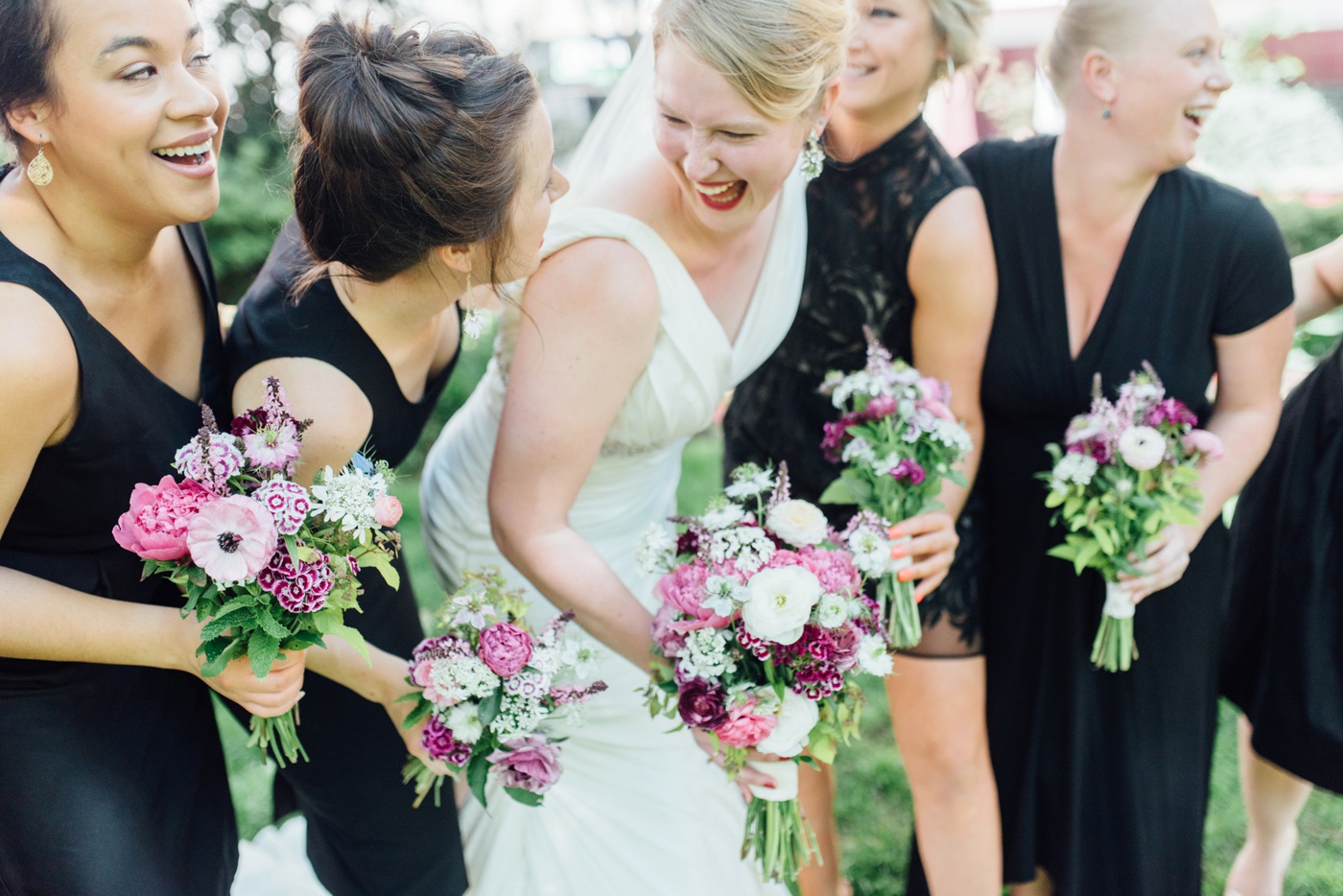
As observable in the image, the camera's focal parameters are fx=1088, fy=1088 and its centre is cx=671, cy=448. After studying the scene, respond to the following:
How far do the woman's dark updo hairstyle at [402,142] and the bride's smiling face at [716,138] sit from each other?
Result: 0.36m

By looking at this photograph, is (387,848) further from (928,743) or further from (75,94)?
(75,94)

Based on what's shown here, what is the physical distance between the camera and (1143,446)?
2658 mm

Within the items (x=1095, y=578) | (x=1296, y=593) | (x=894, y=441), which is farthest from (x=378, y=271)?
(x=1296, y=593)

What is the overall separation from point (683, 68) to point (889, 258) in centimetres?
83

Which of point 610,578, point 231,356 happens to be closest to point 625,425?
point 610,578

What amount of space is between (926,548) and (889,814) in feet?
5.71

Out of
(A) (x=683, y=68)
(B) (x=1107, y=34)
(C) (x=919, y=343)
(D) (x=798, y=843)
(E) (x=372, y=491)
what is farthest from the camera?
(C) (x=919, y=343)

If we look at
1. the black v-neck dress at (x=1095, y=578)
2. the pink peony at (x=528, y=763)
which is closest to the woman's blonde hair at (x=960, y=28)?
the black v-neck dress at (x=1095, y=578)

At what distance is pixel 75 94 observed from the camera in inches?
78.6

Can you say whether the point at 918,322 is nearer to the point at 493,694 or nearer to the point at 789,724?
the point at 789,724

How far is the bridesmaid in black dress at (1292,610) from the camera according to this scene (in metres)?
3.14

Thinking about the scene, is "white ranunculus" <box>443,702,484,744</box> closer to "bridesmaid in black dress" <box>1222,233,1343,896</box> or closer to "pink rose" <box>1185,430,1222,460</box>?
"pink rose" <box>1185,430,1222,460</box>

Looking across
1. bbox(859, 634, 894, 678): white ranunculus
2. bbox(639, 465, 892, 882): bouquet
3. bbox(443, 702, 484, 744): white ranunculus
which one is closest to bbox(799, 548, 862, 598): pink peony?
bbox(639, 465, 892, 882): bouquet

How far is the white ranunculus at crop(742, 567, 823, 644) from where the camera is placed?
2189mm
